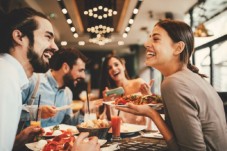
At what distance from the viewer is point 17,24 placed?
1.71 meters

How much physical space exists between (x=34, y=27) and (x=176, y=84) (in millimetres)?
1105

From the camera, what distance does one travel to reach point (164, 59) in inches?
69.6

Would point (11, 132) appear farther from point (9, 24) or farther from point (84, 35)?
point (84, 35)

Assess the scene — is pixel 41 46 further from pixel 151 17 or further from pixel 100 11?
pixel 151 17

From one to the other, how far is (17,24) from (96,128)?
94 cm

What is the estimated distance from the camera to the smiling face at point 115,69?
13.2 ft

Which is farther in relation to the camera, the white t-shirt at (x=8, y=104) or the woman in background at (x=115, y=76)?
the woman in background at (x=115, y=76)

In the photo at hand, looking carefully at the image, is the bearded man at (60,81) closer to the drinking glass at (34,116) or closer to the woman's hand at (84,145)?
the drinking glass at (34,116)

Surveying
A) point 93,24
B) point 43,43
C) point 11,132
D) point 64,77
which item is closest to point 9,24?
point 43,43

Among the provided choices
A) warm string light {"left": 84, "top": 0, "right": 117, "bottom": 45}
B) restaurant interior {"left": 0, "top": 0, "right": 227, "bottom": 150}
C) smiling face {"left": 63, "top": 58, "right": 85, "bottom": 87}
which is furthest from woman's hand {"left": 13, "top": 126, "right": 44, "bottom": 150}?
warm string light {"left": 84, "top": 0, "right": 117, "bottom": 45}

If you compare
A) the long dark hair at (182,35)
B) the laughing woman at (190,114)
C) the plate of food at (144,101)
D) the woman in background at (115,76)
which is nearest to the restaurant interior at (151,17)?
the woman in background at (115,76)

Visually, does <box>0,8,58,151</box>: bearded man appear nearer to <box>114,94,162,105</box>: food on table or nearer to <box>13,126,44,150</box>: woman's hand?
<box>13,126,44,150</box>: woman's hand

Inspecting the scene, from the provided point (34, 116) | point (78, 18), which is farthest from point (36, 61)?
point (78, 18)

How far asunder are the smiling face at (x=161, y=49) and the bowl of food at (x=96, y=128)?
0.61m
